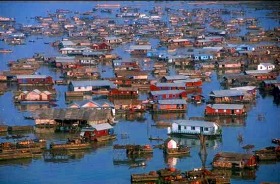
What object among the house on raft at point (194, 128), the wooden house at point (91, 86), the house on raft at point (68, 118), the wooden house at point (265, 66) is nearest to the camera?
the house on raft at point (194, 128)

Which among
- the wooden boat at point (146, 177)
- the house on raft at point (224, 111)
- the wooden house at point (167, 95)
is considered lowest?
the wooden boat at point (146, 177)

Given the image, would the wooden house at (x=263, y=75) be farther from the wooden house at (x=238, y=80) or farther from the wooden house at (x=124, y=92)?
the wooden house at (x=124, y=92)

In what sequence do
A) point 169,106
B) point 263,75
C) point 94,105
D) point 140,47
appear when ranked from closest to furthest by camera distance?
point 94,105 → point 169,106 → point 263,75 → point 140,47

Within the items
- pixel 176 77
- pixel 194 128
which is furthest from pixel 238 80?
pixel 194 128

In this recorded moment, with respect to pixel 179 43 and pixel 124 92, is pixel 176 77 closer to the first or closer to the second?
pixel 124 92

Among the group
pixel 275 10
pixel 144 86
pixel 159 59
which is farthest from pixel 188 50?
pixel 275 10

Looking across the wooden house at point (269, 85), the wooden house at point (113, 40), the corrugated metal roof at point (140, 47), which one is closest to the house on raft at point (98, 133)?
the wooden house at point (269, 85)
